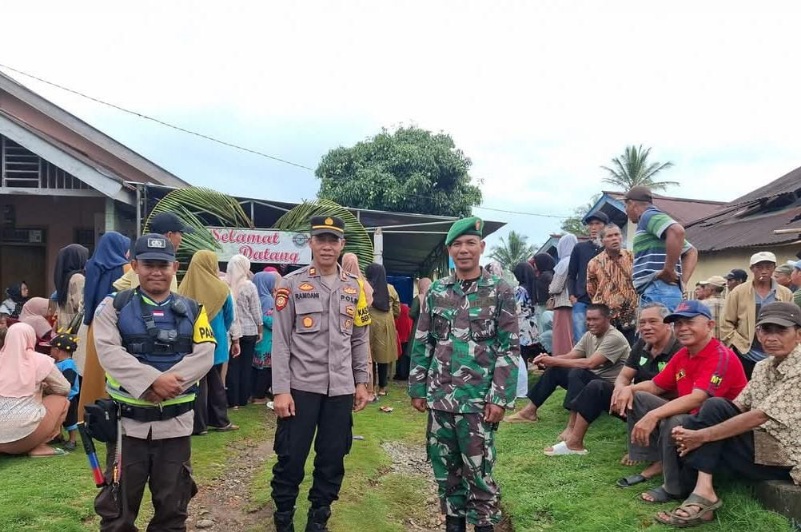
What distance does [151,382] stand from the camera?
10.7 ft

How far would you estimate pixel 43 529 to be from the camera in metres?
3.97

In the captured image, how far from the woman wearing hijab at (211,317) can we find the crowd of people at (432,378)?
0.19ft

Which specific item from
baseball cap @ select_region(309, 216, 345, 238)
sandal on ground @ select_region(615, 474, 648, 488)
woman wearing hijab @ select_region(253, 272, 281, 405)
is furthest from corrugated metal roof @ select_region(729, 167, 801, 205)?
baseball cap @ select_region(309, 216, 345, 238)

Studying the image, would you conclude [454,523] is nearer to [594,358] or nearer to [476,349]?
[476,349]

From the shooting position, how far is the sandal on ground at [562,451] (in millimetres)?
5656

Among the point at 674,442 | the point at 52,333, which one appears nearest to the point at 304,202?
the point at 52,333

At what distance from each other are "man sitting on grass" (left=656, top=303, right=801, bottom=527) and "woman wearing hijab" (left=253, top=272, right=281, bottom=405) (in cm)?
537

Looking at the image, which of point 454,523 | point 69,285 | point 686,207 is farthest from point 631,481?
point 686,207

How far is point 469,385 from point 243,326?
4458 millimetres

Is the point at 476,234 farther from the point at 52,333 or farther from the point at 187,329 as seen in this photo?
the point at 52,333

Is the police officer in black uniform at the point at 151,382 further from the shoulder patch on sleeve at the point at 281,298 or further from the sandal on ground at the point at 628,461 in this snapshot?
the sandal on ground at the point at 628,461

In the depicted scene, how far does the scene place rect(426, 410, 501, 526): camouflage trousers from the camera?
376 cm

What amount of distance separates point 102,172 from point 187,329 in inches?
320

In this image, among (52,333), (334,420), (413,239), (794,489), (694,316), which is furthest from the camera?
(413,239)
